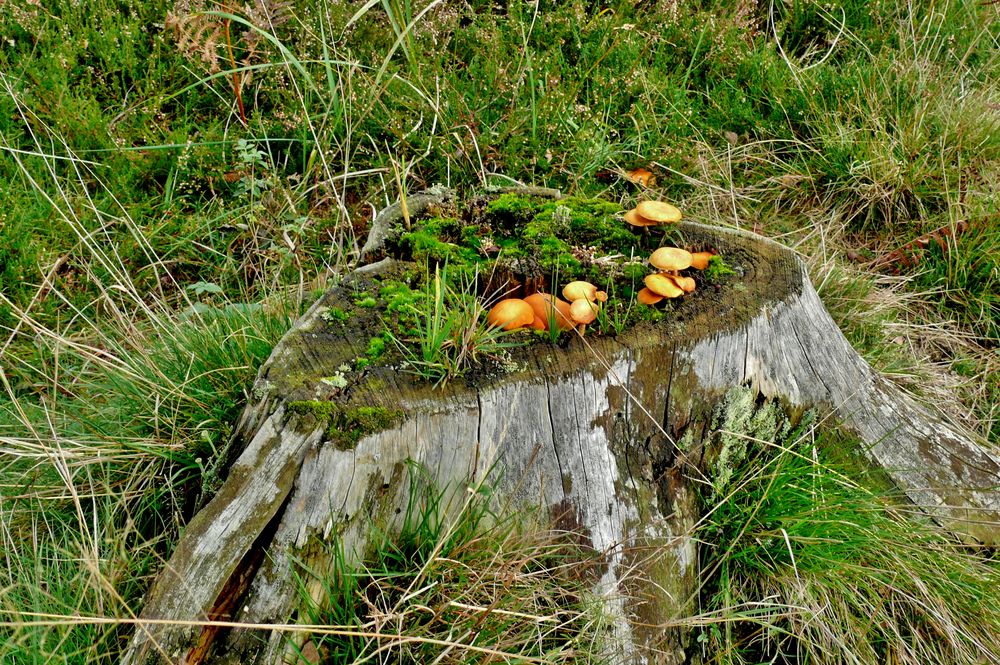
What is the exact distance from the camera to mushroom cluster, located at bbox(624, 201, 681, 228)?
2.63m

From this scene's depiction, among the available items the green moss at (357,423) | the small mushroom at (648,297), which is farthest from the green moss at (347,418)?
the small mushroom at (648,297)

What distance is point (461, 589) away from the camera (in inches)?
81.3

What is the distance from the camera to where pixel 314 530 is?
6.77 ft

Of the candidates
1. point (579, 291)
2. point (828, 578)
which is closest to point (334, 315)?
point (579, 291)

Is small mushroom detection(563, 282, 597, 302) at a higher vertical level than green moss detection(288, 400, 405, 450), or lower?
higher

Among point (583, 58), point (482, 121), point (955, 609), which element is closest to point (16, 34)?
point (482, 121)

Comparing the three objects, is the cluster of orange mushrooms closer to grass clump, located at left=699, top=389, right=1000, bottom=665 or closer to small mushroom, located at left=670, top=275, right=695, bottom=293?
small mushroom, located at left=670, top=275, right=695, bottom=293

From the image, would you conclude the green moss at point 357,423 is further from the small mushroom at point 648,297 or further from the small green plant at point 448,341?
the small mushroom at point 648,297

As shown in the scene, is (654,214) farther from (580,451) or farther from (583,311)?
(580,451)

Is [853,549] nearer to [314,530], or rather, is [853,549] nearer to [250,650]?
[314,530]

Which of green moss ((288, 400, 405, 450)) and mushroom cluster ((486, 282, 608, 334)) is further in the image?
mushroom cluster ((486, 282, 608, 334))

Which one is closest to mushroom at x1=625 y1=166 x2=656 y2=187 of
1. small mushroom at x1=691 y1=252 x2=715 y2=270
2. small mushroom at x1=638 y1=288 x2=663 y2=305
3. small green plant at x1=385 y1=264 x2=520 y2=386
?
small mushroom at x1=691 y1=252 x2=715 y2=270

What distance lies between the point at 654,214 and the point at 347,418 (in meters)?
1.30

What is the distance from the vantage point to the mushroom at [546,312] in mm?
2322
